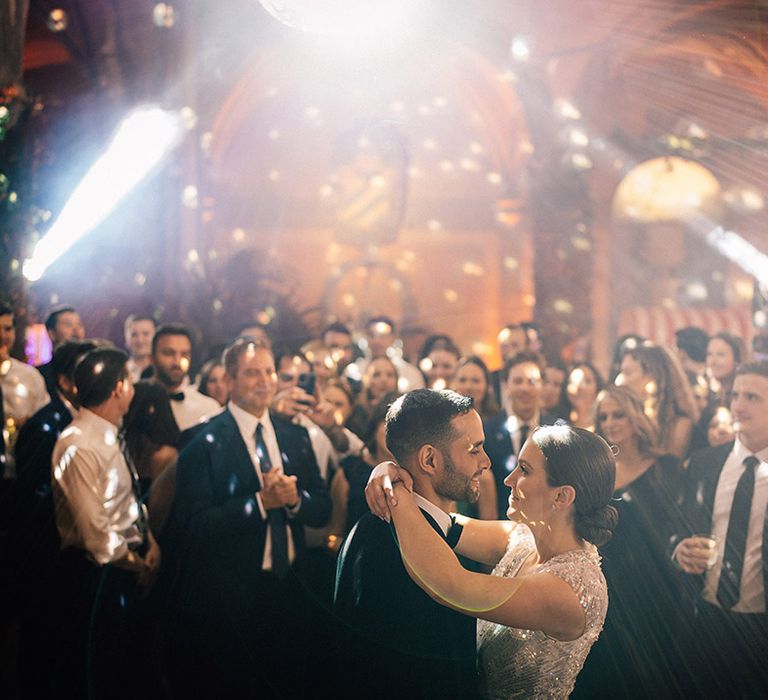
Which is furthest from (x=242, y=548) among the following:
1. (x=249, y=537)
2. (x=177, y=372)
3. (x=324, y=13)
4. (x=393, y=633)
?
(x=324, y=13)

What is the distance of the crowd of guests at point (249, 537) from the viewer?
2848mm

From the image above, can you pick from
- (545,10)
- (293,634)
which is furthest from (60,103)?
(293,634)

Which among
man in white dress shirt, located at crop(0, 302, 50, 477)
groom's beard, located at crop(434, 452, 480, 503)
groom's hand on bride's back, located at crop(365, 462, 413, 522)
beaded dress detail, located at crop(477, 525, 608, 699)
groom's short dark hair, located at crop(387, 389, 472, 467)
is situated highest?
groom's short dark hair, located at crop(387, 389, 472, 467)

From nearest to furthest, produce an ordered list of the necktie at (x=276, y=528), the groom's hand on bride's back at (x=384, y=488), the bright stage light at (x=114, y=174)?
the groom's hand on bride's back at (x=384, y=488), the necktie at (x=276, y=528), the bright stage light at (x=114, y=174)

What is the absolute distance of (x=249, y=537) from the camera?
304 cm

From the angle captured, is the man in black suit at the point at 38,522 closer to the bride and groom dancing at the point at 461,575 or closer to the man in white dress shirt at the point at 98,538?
the man in white dress shirt at the point at 98,538

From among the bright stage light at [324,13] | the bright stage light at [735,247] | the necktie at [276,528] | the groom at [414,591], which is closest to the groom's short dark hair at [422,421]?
the groom at [414,591]

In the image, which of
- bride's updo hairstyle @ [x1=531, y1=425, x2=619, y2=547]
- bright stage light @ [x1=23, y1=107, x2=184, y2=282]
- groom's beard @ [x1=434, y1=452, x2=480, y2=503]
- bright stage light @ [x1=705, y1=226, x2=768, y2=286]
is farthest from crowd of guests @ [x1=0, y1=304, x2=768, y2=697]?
bright stage light @ [x1=705, y1=226, x2=768, y2=286]

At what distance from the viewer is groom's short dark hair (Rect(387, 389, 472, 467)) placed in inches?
80.5

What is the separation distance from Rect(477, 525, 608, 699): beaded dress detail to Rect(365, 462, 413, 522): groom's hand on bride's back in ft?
1.13

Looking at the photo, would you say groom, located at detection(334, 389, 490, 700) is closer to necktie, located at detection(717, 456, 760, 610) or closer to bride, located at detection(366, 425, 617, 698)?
bride, located at detection(366, 425, 617, 698)

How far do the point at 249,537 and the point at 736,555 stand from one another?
1.57 metres

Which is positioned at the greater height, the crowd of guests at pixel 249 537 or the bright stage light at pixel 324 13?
the bright stage light at pixel 324 13

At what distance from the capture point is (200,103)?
11.3m
